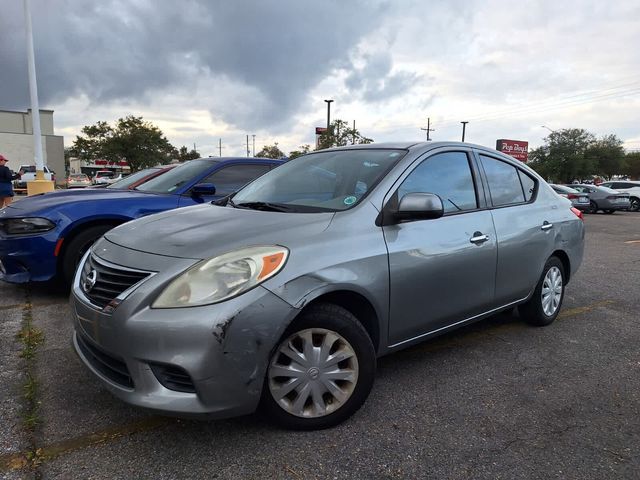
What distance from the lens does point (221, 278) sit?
225 cm

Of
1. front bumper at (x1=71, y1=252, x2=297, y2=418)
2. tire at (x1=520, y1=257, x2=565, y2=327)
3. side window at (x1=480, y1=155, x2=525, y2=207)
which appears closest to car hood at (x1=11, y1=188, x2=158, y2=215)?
front bumper at (x1=71, y1=252, x2=297, y2=418)

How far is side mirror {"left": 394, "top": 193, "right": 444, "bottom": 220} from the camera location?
2750mm

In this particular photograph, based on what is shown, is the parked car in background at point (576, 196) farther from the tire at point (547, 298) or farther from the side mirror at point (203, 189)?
the side mirror at point (203, 189)

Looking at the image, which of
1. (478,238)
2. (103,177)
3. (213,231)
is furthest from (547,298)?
(103,177)

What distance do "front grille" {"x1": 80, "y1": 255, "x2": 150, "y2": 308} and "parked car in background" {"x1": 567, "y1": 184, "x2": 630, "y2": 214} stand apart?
23731 millimetres

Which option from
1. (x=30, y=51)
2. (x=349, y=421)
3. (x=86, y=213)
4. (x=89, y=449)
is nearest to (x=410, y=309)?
(x=349, y=421)

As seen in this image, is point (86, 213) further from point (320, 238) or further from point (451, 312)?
point (451, 312)

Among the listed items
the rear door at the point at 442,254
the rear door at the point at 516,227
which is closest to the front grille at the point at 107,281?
the rear door at the point at 442,254

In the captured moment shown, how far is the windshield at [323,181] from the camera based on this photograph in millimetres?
2998

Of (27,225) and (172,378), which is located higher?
(27,225)

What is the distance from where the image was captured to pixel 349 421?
2623 mm

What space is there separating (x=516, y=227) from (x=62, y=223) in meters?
4.09

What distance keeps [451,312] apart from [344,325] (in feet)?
3.37

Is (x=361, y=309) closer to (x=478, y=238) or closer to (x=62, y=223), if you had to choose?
(x=478, y=238)
